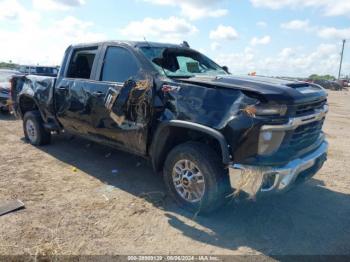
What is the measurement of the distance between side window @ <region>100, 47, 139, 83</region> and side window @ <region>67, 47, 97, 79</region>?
43cm

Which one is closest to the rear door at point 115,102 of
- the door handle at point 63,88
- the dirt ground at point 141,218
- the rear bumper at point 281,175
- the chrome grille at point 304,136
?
the dirt ground at point 141,218

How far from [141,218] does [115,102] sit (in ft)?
5.32

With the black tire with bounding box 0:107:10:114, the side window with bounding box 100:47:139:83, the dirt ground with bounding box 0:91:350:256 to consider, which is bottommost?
the dirt ground with bounding box 0:91:350:256

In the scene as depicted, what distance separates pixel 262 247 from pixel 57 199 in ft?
8.68

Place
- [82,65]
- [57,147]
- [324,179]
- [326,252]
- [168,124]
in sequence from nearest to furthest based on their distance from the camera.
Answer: [326,252] < [168,124] < [324,179] < [82,65] < [57,147]

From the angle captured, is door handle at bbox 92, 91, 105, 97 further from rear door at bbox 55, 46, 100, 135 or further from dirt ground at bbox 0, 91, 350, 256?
dirt ground at bbox 0, 91, 350, 256

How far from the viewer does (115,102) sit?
179 inches

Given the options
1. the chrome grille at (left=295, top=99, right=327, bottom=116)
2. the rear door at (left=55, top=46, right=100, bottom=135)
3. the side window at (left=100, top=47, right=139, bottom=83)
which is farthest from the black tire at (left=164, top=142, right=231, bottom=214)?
the rear door at (left=55, top=46, right=100, bottom=135)

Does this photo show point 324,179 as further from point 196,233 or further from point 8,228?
point 8,228

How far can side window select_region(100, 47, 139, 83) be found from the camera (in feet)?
14.9

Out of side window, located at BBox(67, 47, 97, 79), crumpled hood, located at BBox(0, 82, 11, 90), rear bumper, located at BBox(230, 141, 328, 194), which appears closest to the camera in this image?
rear bumper, located at BBox(230, 141, 328, 194)

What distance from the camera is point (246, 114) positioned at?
332 centimetres

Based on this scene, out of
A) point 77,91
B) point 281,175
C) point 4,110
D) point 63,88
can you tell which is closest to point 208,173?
point 281,175

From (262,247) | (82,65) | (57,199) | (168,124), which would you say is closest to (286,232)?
(262,247)
